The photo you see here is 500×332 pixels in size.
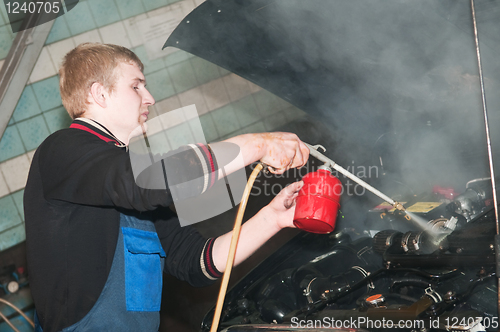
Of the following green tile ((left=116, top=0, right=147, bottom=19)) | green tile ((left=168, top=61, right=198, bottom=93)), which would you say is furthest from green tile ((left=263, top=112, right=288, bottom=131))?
green tile ((left=116, top=0, right=147, bottom=19))

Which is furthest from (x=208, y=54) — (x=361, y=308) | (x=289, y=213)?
(x=361, y=308)

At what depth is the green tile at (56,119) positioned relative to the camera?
3310mm

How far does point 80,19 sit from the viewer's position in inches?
134

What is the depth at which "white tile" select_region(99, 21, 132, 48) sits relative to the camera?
3484 mm

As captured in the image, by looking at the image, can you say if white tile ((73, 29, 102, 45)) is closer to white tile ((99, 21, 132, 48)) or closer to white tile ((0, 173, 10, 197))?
white tile ((99, 21, 132, 48))

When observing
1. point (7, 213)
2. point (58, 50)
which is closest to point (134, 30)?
point (58, 50)

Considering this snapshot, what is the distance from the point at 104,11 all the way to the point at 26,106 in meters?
1.06

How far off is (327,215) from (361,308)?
0.31m

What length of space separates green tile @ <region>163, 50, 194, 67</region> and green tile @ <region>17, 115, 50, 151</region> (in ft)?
3.92

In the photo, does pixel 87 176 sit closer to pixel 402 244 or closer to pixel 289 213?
pixel 289 213

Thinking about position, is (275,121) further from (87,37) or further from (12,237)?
(12,237)

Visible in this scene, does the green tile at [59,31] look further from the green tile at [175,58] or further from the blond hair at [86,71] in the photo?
the blond hair at [86,71]

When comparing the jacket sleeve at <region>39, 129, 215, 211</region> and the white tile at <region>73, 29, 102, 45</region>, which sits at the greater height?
the white tile at <region>73, 29, 102, 45</region>

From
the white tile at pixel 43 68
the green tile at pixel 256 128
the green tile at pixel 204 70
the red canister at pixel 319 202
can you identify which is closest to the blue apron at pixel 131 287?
the red canister at pixel 319 202
